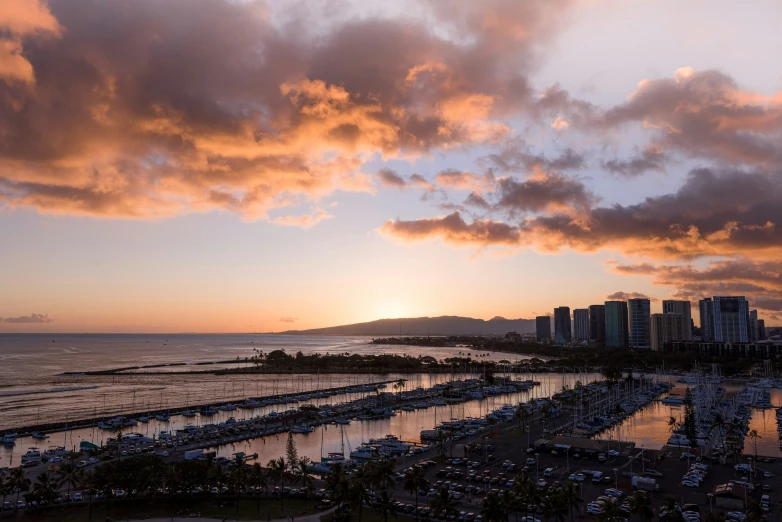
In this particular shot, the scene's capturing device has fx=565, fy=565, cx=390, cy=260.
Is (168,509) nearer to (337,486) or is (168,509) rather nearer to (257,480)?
(257,480)

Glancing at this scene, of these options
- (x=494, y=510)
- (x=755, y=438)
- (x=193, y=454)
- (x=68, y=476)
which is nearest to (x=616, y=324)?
(x=755, y=438)

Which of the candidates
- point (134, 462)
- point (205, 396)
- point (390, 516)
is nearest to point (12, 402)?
point (205, 396)

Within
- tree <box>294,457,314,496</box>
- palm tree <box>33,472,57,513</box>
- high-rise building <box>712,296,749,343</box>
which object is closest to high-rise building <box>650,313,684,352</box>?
high-rise building <box>712,296,749,343</box>

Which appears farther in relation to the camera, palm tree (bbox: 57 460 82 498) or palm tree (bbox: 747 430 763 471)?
palm tree (bbox: 747 430 763 471)

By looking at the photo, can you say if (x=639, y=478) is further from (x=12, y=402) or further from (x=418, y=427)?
(x=12, y=402)

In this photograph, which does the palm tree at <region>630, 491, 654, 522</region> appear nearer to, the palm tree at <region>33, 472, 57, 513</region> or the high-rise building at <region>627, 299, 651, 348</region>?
the palm tree at <region>33, 472, 57, 513</region>

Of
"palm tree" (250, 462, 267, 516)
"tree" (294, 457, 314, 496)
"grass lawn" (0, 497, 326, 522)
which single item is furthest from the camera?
"tree" (294, 457, 314, 496)

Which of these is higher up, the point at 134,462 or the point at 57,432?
the point at 134,462

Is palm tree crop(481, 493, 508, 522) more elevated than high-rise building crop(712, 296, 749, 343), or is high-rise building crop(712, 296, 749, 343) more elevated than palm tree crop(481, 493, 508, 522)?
high-rise building crop(712, 296, 749, 343)
